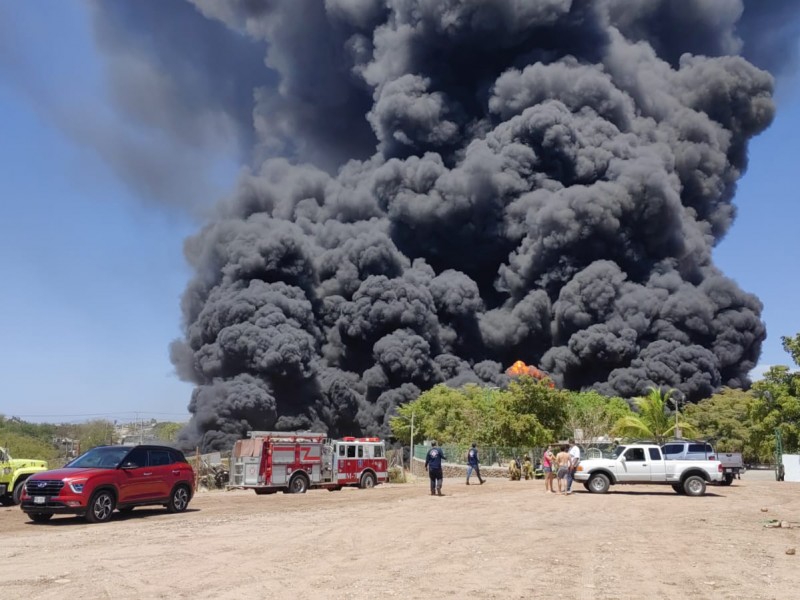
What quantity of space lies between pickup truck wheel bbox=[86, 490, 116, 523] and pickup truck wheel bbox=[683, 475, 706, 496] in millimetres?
16600

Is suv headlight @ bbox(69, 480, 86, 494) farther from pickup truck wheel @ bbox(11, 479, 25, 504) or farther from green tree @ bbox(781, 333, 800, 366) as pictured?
green tree @ bbox(781, 333, 800, 366)

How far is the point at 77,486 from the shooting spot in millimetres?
15797

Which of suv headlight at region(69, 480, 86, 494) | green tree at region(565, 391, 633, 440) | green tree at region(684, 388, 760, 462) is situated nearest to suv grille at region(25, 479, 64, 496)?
suv headlight at region(69, 480, 86, 494)

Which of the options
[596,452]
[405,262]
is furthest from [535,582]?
[405,262]

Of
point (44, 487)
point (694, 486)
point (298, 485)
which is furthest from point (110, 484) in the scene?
point (694, 486)

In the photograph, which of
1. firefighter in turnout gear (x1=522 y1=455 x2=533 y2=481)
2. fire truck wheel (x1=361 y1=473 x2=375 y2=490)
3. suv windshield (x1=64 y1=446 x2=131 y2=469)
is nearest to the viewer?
suv windshield (x1=64 y1=446 x2=131 y2=469)

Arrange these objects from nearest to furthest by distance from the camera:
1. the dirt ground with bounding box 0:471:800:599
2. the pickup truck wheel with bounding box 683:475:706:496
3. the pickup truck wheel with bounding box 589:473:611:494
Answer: the dirt ground with bounding box 0:471:800:599 → the pickup truck wheel with bounding box 683:475:706:496 → the pickup truck wheel with bounding box 589:473:611:494

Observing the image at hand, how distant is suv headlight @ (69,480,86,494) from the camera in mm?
15750

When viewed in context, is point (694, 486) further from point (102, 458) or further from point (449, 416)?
point (449, 416)

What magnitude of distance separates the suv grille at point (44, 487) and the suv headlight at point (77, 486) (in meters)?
0.19

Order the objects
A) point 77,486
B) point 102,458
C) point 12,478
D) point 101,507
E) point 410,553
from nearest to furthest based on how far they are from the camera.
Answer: point 410,553 < point 77,486 < point 101,507 < point 102,458 < point 12,478

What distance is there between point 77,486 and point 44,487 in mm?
695

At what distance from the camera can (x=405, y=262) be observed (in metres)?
71.0

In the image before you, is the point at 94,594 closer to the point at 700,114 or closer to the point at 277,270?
the point at 277,270
